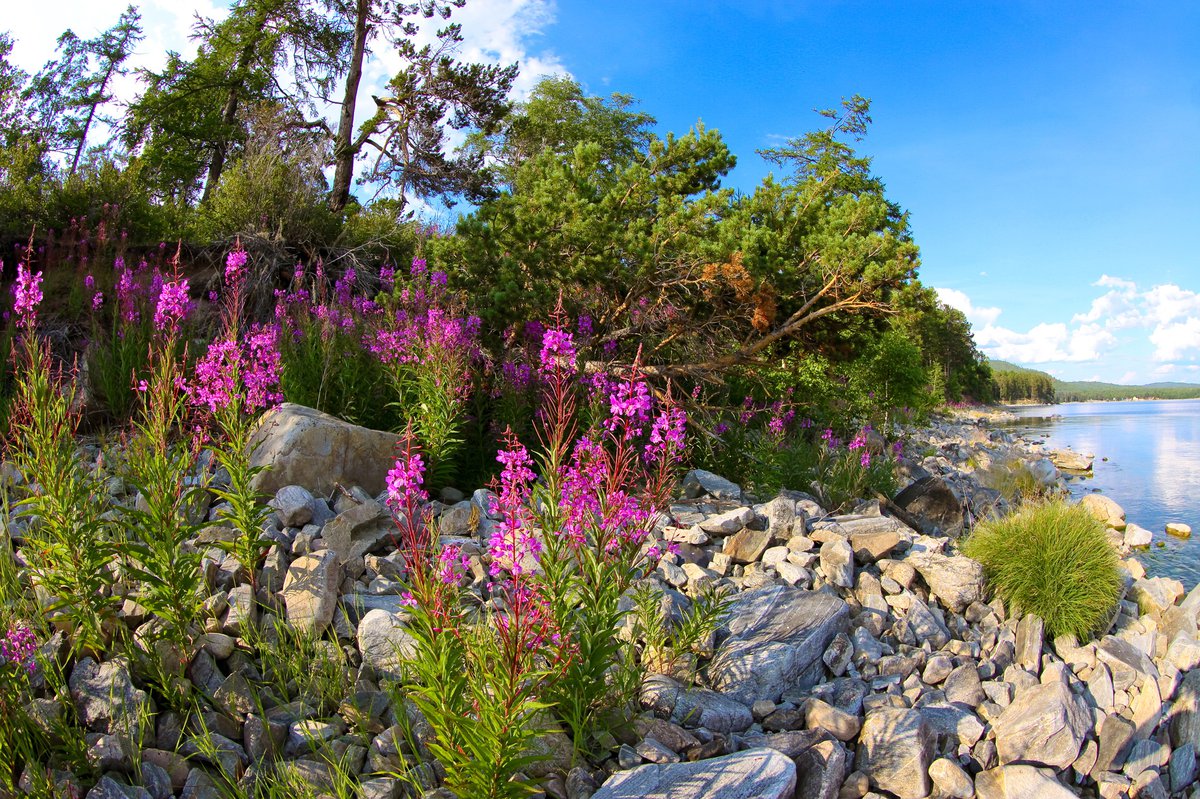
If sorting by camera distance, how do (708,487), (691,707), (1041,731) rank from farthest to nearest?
1. (708,487)
2. (1041,731)
3. (691,707)

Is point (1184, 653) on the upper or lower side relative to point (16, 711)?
lower

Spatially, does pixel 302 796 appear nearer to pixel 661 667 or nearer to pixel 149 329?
pixel 661 667

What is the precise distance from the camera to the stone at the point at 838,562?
491cm

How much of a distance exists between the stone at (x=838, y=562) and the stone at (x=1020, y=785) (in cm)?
155

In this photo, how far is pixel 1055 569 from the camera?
525 cm

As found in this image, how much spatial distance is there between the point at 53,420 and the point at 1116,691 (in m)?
6.33

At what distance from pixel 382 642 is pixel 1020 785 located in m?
3.15

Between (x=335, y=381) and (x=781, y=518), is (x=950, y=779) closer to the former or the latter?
(x=781, y=518)

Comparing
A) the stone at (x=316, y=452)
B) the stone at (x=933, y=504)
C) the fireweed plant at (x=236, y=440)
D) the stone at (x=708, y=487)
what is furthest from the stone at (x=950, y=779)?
the stone at (x=933, y=504)

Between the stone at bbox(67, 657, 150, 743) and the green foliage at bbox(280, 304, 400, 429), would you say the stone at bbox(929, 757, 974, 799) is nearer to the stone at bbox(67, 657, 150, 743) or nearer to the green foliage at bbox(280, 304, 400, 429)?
the stone at bbox(67, 657, 150, 743)

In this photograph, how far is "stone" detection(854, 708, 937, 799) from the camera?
10.6 feet

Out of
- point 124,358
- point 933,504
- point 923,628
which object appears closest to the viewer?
point 923,628

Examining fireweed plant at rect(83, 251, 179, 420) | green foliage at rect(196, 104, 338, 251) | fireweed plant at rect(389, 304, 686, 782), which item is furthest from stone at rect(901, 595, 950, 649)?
green foliage at rect(196, 104, 338, 251)

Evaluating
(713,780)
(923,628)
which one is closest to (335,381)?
(713,780)
